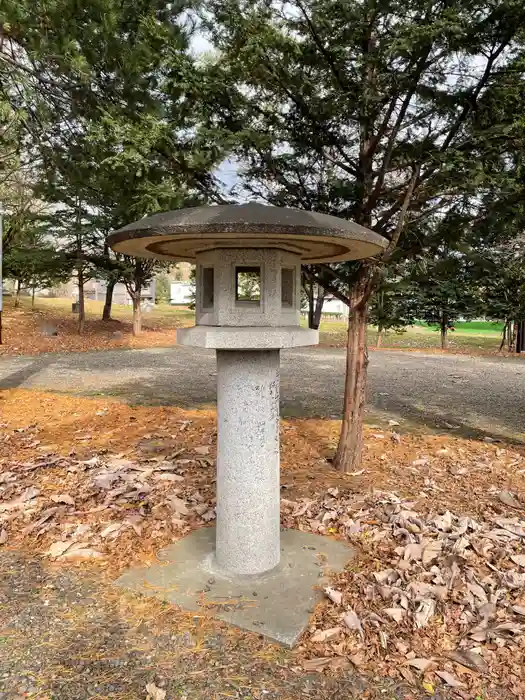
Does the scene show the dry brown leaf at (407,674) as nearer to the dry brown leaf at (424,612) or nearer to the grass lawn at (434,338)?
the dry brown leaf at (424,612)

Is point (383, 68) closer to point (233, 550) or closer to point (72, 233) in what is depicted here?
point (233, 550)

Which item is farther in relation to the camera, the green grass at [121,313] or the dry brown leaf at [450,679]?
the green grass at [121,313]

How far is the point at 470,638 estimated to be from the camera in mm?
2473

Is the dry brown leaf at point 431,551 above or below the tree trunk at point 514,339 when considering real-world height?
below

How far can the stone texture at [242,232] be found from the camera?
7.92 feet

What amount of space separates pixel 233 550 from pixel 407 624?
1066 millimetres

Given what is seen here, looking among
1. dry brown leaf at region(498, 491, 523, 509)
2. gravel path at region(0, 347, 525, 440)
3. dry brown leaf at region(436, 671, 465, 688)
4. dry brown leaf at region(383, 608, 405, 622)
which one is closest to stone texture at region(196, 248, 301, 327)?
dry brown leaf at region(383, 608, 405, 622)

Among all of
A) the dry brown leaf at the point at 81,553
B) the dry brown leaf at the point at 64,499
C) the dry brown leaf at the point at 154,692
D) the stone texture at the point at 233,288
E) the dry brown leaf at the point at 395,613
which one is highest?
the stone texture at the point at 233,288

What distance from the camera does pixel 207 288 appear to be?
9.97 feet

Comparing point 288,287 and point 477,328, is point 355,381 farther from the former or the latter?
point 477,328

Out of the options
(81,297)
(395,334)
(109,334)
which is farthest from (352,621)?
(395,334)

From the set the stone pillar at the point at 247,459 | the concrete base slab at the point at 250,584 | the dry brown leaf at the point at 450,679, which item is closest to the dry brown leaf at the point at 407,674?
the dry brown leaf at the point at 450,679

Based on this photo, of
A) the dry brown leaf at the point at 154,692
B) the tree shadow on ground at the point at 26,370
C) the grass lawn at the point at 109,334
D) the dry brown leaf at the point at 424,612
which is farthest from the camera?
the grass lawn at the point at 109,334

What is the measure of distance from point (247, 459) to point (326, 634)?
1.01m
